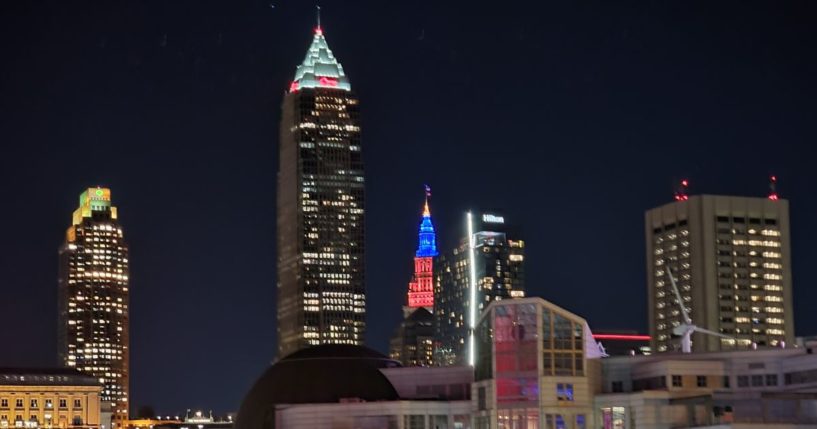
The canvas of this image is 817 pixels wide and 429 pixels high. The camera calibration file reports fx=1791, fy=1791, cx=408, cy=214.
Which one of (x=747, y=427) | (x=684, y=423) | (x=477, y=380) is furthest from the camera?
(x=477, y=380)

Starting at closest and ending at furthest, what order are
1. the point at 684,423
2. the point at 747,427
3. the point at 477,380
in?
the point at 747,427, the point at 684,423, the point at 477,380

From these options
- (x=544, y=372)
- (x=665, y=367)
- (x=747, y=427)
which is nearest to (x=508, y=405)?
(x=544, y=372)

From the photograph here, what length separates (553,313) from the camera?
185875mm

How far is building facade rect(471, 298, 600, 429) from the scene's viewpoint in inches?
7308

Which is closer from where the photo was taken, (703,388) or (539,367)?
(539,367)

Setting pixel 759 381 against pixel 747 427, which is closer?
pixel 747 427

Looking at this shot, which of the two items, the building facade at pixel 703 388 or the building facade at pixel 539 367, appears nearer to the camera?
the building facade at pixel 703 388

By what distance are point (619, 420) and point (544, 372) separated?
30.3ft

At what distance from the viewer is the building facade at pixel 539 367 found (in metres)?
186

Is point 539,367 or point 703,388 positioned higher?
point 539,367

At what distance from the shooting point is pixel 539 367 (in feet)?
609

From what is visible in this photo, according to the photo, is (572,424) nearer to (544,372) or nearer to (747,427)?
(544,372)

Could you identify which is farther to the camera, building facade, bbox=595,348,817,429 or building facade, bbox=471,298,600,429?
building facade, bbox=471,298,600,429

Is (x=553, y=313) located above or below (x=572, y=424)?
above
